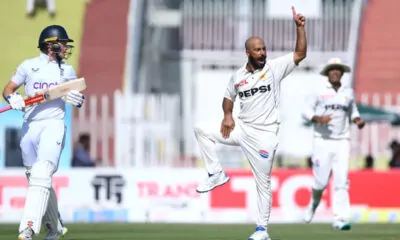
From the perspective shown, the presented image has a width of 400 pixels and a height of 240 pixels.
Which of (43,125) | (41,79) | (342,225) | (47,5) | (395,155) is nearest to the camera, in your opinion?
(43,125)

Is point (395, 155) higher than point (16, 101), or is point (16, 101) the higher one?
point (16, 101)

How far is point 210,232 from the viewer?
1659 centimetres

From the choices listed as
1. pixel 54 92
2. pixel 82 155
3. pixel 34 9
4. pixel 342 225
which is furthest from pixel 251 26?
pixel 54 92

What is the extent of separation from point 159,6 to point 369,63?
17.0 feet

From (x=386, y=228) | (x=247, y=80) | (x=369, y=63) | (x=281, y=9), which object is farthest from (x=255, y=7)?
(x=247, y=80)

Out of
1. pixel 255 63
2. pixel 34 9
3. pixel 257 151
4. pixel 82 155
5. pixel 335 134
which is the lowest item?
pixel 82 155

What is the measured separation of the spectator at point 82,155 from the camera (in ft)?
73.4

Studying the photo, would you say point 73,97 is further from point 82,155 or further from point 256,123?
point 82,155

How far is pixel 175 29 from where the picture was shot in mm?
31109

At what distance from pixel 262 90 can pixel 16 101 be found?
2.39m

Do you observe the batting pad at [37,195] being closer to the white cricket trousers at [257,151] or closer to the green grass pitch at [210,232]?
the white cricket trousers at [257,151]

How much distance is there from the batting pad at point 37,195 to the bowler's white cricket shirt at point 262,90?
2013mm

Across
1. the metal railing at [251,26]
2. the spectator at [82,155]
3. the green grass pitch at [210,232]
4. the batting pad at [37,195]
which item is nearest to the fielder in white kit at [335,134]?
the green grass pitch at [210,232]

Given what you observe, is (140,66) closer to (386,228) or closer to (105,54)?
(105,54)
